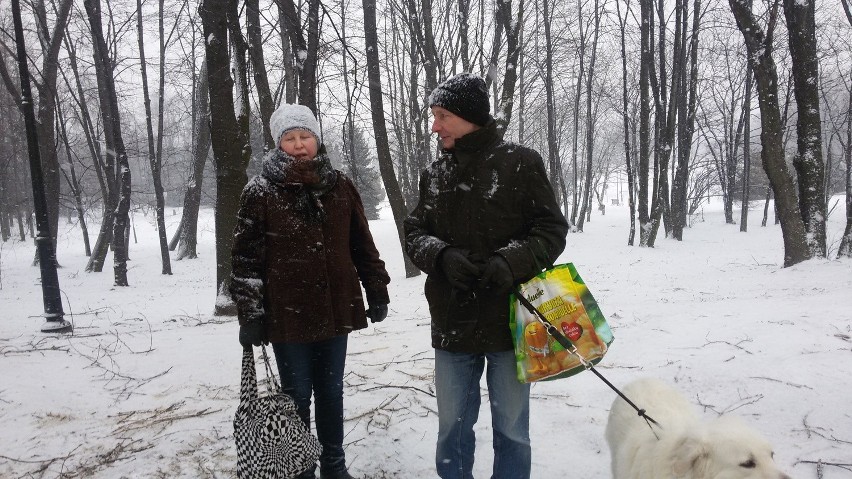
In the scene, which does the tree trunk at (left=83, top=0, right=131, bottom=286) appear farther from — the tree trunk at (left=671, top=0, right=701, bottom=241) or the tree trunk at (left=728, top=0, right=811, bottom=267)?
the tree trunk at (left=671, top=0, right=701, bottom=241)

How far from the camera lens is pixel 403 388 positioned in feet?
14.4

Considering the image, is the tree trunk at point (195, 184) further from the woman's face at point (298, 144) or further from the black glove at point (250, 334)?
the black glove at point (250, 334)

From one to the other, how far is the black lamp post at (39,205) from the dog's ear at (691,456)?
7939mm

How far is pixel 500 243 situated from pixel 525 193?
28 cm

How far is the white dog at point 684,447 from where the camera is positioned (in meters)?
1.93

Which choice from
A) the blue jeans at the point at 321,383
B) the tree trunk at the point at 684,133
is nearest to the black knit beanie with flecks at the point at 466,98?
the blue jeans at the point at 321,383

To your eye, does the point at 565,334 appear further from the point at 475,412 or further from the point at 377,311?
the point at 377,311

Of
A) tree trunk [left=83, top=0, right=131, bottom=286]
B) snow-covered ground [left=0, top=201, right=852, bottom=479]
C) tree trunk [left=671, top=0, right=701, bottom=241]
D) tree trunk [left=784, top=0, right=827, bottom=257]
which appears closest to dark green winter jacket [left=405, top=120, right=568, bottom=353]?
snow-covered ground [left=0, top=201, right=852, bottom=479]

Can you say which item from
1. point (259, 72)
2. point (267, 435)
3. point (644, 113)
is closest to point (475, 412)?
point (267, 435)

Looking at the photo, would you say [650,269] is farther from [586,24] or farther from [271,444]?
[586,24]

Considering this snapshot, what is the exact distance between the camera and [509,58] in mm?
11445


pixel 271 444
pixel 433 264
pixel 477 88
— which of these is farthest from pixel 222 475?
pixel 477 88

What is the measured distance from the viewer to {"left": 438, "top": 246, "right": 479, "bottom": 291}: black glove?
2193 millimetres

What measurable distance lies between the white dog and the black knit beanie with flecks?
67.8 inches
